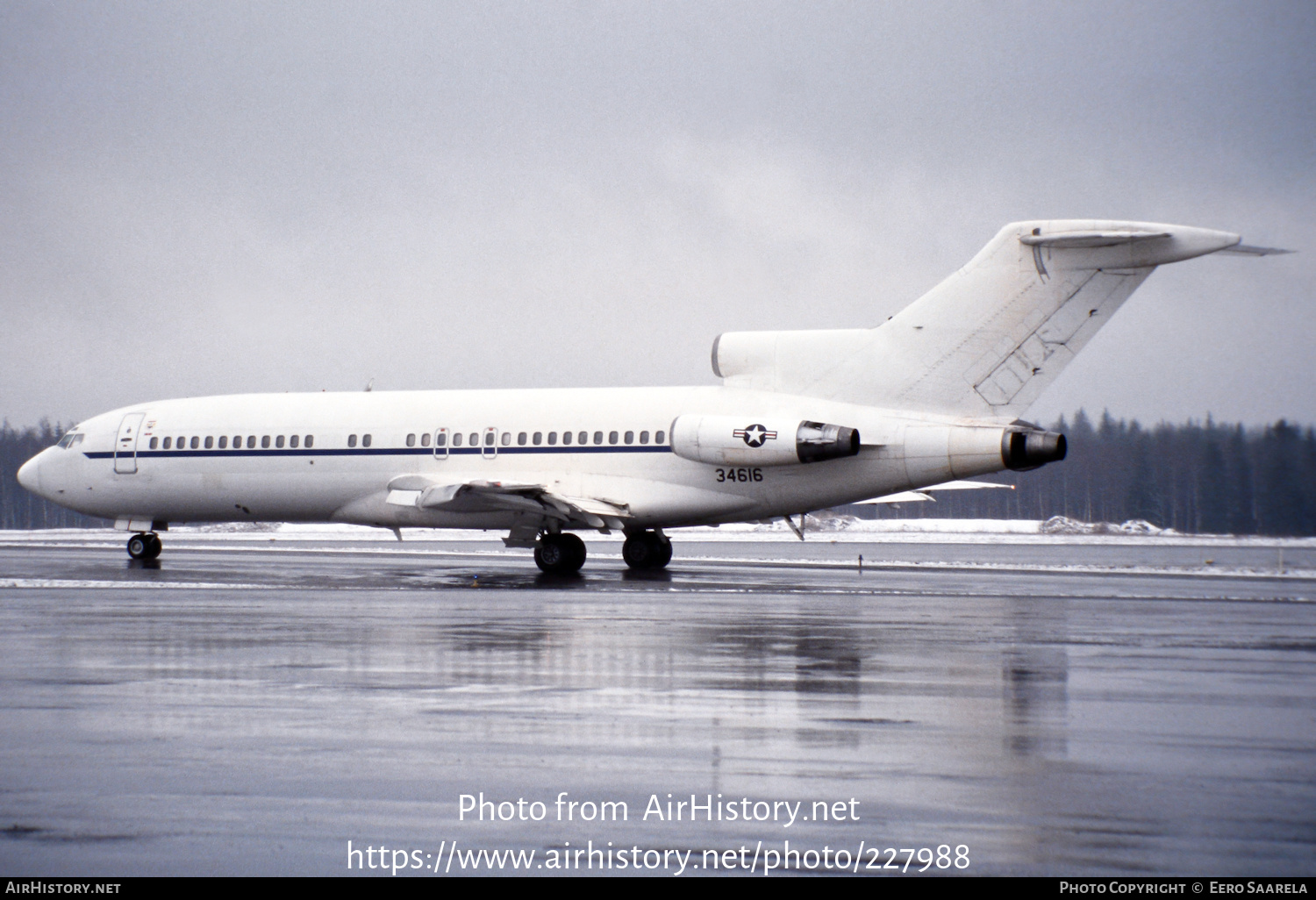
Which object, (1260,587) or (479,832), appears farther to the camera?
(1260,587)

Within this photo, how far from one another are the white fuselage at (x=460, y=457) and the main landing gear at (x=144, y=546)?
0.55m

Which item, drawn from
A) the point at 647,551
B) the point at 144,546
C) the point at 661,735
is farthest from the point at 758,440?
the point at 144,546

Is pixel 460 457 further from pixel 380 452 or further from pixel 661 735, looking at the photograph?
pixel 661 735

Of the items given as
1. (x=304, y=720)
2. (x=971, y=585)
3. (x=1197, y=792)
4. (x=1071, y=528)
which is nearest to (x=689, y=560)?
(x=971, y=585)

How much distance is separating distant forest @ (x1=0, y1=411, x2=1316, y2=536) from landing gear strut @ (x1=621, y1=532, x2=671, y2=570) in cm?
793

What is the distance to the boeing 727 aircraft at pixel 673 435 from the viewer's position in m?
20.3

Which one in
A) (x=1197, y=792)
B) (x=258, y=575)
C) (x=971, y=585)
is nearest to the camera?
(x=1197, y=792)

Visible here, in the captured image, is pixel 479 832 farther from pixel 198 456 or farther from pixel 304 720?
pixel 198 456

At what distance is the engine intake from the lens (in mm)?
20016

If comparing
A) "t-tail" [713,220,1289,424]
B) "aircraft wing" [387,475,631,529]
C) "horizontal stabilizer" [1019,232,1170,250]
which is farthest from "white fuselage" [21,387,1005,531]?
"horizontal stabilizer" [1019,232,1170,250]

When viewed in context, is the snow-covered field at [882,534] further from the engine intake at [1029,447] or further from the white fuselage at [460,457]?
the engine intake at [1029,447]

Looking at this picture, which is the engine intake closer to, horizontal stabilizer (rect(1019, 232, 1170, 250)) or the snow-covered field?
horizontal stabilizer (rect(1019, 232, 1170, 250))

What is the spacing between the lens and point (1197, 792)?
234 inches
